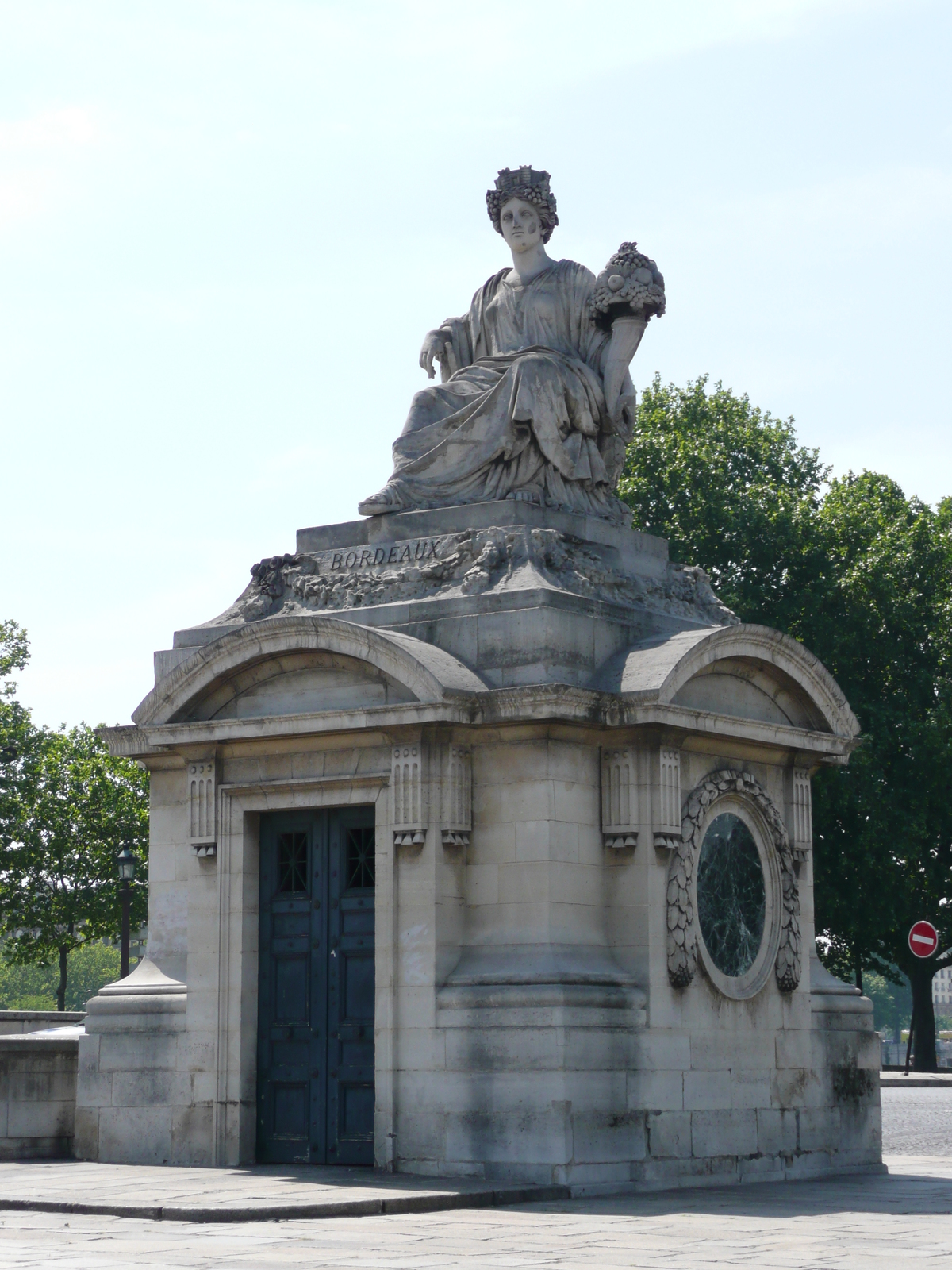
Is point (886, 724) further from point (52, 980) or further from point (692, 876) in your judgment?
point (52, 980)

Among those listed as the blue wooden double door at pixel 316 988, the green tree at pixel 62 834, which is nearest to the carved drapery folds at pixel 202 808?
the blue wooden double door at pixel 316 988

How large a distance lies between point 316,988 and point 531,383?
5.46 metres

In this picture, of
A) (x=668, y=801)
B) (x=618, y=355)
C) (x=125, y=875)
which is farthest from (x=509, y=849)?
(x=125, y=875)

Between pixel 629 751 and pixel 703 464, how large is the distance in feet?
82.0

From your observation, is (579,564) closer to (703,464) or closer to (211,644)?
(211,644)

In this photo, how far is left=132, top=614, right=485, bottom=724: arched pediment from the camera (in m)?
15.8

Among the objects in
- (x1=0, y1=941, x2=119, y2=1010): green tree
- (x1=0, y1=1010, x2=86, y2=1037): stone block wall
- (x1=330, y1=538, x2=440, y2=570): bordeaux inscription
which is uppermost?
(x1=330, y1=538, x2=440, y2=570): bordeaux inscription

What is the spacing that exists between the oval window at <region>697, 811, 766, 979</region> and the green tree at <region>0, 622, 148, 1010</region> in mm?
33624

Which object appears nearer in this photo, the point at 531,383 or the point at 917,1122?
the point at 531,383

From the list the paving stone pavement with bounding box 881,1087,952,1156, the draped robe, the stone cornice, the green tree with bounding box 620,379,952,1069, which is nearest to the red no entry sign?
the paving stone pavement with bounding box 881,1087,952,1156

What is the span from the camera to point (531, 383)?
17.5 meters

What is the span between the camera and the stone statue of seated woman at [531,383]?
1756 cm

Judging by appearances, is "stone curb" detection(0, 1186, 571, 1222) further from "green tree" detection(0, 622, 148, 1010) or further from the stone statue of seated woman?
"green tree" detection(0, 622, 148, 1010)

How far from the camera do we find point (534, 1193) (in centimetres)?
1431
